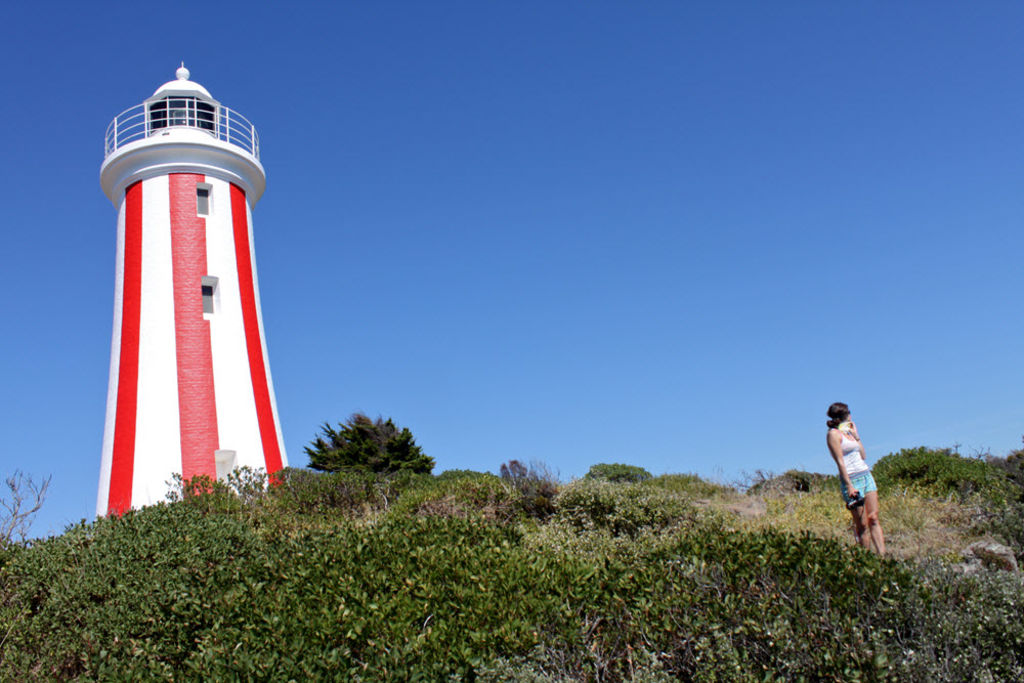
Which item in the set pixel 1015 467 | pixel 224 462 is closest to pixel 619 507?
pixel 1015 467

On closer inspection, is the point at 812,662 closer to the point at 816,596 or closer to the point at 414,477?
the point at 816,596

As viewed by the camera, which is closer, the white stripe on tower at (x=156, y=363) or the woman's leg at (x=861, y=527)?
the woman's leg at (x=861, y=527)

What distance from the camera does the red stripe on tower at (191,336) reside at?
54.4 feet

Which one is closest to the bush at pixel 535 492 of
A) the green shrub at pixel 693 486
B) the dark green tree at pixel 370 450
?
the green shrub at pixel 693 486

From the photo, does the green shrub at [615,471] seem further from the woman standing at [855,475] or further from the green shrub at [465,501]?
the woman standing at [855,475]

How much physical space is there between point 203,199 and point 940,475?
16685 mm

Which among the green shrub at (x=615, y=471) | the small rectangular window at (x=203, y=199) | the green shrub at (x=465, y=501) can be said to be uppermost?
the small rectangular window at (x=203, y=199)

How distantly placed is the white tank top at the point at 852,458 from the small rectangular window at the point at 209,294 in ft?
46.0

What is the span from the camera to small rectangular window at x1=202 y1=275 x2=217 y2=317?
58.6 feet

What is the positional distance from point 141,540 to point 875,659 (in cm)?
706

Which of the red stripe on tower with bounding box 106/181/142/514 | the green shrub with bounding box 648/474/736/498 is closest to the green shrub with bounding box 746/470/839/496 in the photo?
the green shrub with bounding box 648/474/736/498

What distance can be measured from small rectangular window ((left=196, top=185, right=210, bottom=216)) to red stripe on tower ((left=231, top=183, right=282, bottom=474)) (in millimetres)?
566

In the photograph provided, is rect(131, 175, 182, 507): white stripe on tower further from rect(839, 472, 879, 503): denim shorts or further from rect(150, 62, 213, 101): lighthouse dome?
rect(839, 472, 879, 503): denim shorts

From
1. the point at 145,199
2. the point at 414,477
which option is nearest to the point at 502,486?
the point at 414,477
